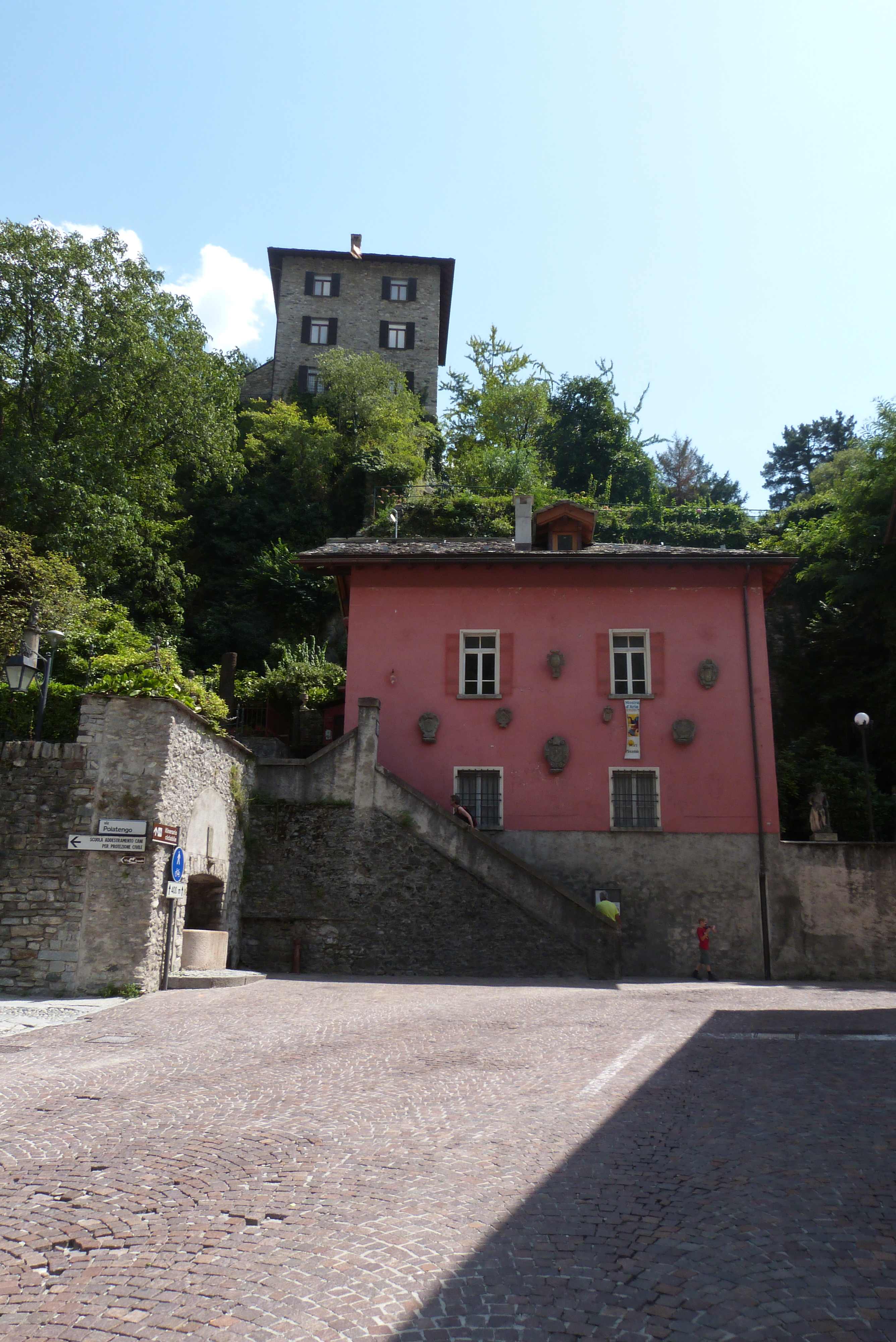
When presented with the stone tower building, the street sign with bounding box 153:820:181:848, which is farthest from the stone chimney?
the stone tower building

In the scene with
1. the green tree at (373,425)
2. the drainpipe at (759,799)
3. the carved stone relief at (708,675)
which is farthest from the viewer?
the green tree at (373,425)

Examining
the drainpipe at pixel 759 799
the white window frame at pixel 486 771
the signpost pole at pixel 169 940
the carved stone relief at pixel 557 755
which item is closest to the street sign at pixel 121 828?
the signpost pole at pixel 169 940

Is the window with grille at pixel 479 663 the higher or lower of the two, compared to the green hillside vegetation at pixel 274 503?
lower

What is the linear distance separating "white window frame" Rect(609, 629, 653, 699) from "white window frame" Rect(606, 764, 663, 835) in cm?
155

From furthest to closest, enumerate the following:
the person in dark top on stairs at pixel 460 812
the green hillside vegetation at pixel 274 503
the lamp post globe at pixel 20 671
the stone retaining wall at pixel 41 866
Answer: the green hillside vegetation at pixel 274 503
the person in dark top on stairs at pixel 460 812
the lamp post globe at pixel 20 671
the stone retaining wall at pixel 41 866

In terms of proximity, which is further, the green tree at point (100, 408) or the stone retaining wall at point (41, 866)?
the green tree at point (100, 408)

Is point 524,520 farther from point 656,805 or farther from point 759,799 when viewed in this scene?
point 759,799

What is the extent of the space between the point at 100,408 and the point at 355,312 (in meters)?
24.1

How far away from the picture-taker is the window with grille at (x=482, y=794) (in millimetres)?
21219

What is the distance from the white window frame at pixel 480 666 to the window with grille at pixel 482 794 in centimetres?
166

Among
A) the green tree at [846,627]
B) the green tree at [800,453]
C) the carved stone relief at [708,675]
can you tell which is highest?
the green tree at [800,453]

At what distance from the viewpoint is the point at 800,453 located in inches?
2312

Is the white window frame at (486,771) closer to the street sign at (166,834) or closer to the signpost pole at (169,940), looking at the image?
the street sign at (166,834)

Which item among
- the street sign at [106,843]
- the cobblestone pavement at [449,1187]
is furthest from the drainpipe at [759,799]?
the street sign at [106,843]
